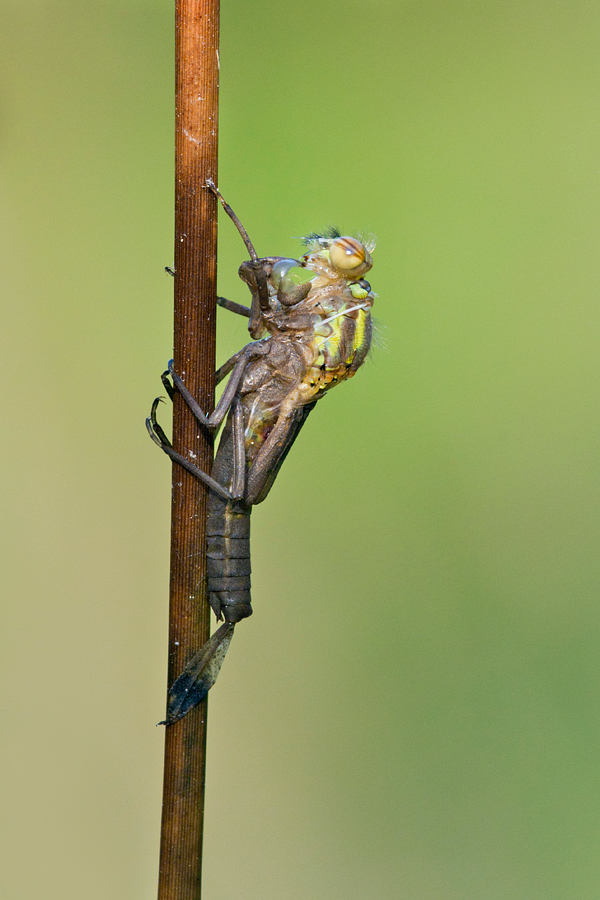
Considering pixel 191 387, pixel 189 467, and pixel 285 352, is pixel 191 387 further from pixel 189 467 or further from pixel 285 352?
pixel 285 352

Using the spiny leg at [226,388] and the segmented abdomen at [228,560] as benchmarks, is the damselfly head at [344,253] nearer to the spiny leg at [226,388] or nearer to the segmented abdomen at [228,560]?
the spiny leg at [226,388]

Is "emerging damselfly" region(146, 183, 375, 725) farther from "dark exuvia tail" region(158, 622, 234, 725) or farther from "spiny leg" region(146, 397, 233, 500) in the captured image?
"dark exuvia tail" region(158, 622, 234, 725)

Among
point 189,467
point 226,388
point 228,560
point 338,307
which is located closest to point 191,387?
point 189,467

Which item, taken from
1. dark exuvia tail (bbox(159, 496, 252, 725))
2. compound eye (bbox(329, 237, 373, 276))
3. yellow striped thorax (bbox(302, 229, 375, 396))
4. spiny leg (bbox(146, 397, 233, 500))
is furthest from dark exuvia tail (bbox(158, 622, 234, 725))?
compound eye (bbox(329, 237, 373, 276))

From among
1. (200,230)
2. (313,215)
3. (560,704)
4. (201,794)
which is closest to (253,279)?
(200,230)

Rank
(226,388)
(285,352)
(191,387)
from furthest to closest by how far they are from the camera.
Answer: (285,352), (226,388), (191,387)

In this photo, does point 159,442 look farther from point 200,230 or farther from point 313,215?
point 313,215
